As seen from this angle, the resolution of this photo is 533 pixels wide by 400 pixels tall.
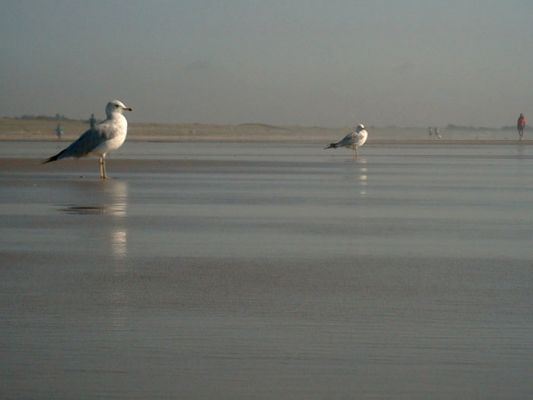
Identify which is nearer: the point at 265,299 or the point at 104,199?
the point at 265,299

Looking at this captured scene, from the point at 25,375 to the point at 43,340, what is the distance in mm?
727

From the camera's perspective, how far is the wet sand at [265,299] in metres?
5.04

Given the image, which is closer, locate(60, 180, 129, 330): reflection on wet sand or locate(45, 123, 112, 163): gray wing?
locate(60, 180, 129, 330): reflection on wet sand

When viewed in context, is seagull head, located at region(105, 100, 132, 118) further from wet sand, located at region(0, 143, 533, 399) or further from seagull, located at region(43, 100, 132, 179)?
wet sand, located at region(0, 143, 533, 399)

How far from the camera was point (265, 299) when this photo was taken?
707 cm

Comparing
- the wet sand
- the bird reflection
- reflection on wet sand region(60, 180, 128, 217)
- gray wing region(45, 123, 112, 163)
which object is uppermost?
gray wing region(45, 123, 112, 163)

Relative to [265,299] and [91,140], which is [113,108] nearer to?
[91,140]

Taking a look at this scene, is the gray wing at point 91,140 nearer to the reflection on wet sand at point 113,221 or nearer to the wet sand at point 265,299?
the reflection on wet sand at point 113,221

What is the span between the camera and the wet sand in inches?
198

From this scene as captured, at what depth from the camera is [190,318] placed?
21.0 ft

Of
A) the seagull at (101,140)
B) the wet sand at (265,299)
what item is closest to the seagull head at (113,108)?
the seagull at (101,140)

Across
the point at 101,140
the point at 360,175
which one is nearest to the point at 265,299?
the point at 360,175

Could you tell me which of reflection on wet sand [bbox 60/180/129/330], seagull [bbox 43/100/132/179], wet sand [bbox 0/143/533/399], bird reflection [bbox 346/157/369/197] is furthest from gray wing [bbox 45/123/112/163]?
wet sand [bbox 0/143/533/399]

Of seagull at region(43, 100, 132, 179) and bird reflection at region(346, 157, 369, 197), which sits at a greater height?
seagull at region(43, 100, 132, 179)
